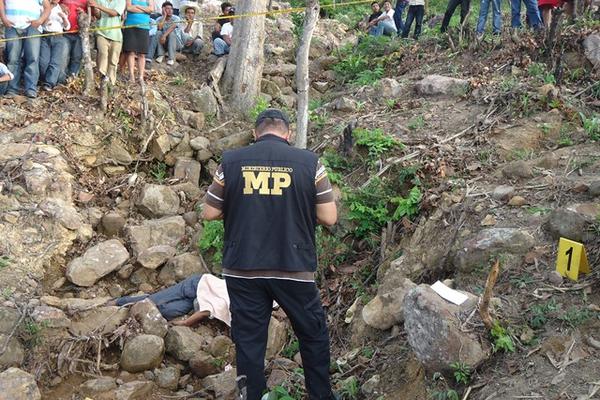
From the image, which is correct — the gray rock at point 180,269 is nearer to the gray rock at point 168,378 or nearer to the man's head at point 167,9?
the gray rock at point 168,378

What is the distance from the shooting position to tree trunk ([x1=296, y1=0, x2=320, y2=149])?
7.01m

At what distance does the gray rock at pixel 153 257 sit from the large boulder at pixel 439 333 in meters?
3.52

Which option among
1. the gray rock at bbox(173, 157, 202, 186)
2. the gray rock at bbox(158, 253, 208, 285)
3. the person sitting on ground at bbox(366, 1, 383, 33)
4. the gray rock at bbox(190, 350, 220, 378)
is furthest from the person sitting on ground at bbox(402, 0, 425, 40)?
the gray rock at bbox(190, 350, 220, 378)

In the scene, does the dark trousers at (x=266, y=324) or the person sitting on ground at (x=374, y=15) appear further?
the person sitting on ground at (x=374, y=15)

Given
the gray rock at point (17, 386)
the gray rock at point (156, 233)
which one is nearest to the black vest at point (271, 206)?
the gray rock at point (17, 386)

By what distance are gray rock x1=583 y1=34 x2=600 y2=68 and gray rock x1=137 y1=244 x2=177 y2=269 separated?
216 inches

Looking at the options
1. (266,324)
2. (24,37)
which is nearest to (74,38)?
(24,37)

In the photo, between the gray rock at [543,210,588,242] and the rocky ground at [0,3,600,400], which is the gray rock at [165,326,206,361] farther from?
the gray rock at [543,210,588,242]

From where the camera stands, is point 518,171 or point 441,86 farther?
point 441,86

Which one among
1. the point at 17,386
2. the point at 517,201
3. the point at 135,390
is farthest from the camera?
the point at 517,201

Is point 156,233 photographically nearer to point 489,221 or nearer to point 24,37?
point 24,37

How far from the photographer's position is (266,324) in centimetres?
417

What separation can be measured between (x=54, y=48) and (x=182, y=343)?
14.8ft

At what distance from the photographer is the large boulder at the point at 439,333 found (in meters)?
3.75
